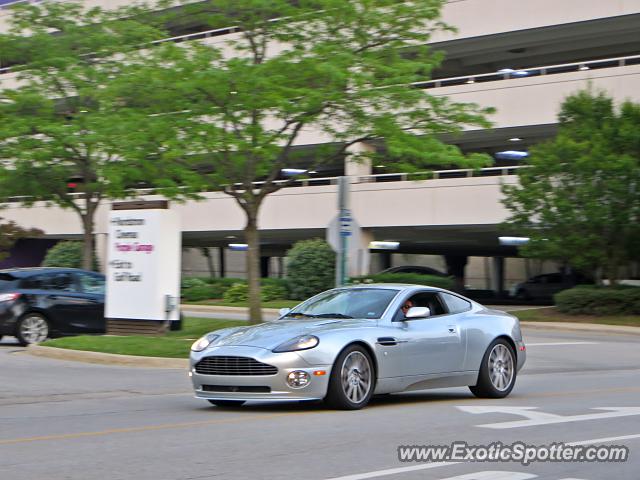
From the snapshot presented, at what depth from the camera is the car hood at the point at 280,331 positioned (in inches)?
422

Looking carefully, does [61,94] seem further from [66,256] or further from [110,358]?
[110,358]

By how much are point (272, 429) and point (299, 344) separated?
3.96 ft

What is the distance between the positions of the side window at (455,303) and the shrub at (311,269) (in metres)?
25.6

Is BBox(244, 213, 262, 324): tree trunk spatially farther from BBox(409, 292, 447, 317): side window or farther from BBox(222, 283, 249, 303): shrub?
BBox(222, 283, 249, 303): shrub

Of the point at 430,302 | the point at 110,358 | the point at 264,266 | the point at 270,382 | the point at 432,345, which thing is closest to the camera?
the point at 270,382

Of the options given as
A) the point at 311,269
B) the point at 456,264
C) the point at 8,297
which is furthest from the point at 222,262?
the point at 8,297

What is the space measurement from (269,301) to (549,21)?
48.8 ft

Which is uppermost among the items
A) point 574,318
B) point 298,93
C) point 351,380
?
point 298,93

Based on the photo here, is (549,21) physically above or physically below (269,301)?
above

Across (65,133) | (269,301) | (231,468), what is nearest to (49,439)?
(231,468)

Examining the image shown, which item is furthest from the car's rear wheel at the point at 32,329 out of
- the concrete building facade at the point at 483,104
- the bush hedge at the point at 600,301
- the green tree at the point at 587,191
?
the bush hedge at the point at 600,301

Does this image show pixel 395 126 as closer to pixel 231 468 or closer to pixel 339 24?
pixel 339 24

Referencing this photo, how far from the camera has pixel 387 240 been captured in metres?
47.0

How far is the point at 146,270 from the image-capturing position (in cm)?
2025
